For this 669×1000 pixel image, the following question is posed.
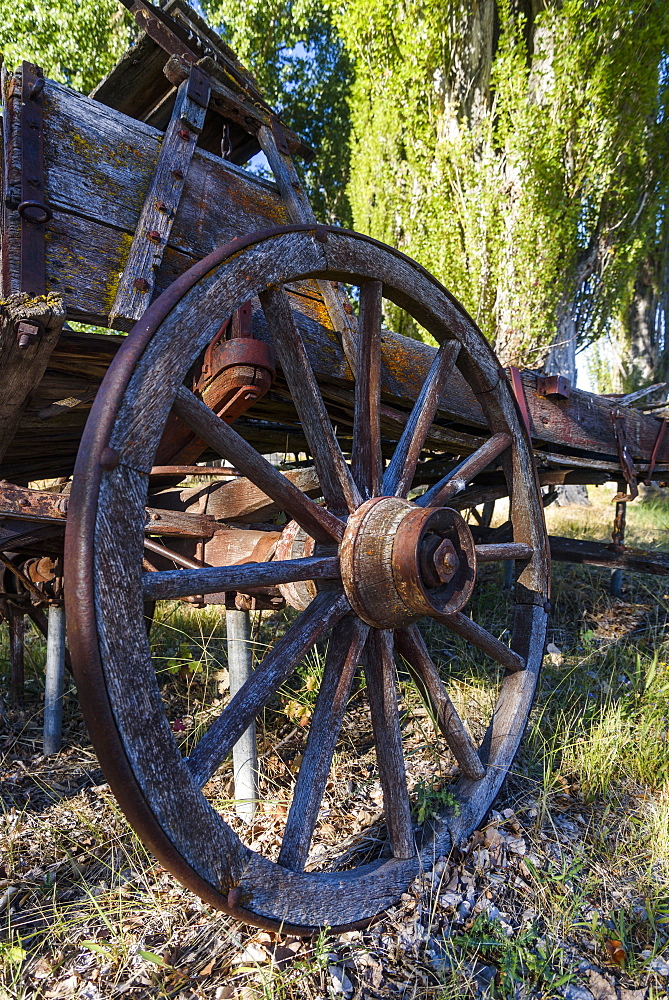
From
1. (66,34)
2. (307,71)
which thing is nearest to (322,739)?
(66,34)

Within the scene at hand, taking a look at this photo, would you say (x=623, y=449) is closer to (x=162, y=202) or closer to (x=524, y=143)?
(x=162, y=202)

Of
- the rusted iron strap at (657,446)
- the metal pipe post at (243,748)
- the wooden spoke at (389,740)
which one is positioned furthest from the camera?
the rusted iron strap at (657,446)

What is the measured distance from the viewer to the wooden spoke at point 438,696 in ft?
6.00

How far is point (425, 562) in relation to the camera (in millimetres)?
1546

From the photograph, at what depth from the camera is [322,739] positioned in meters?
1.55

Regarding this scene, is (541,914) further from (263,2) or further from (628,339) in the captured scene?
(628,339)

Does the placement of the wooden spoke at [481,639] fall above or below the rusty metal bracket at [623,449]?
below

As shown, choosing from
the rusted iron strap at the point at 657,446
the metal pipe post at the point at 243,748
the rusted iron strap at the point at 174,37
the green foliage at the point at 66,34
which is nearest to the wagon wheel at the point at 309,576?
the metal pipe post at the point at 243,748

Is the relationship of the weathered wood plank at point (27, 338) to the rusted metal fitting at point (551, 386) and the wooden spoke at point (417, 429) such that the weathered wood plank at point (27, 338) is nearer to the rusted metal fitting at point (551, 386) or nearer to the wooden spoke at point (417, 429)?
the wooden spoke at point (417, 429)

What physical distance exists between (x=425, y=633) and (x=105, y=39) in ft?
33.7

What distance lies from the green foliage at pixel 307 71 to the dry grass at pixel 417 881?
36.6 ft

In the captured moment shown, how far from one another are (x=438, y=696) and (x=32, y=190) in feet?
5.70

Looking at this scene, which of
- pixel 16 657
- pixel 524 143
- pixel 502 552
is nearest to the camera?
pixel 502 552

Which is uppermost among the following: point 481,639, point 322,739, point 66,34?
point 66,34
